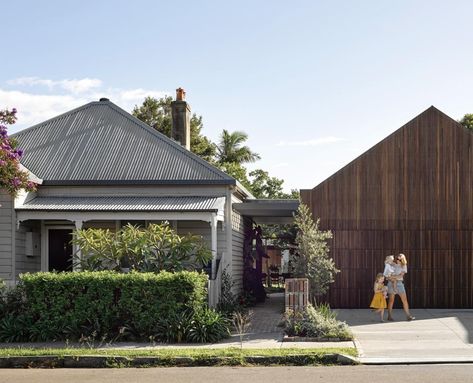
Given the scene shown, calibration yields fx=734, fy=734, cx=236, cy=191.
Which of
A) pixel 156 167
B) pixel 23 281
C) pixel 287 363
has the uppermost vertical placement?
pixel 156 167

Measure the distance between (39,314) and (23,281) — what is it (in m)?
0.78

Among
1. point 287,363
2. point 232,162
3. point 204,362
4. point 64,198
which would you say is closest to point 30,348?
point 204,362

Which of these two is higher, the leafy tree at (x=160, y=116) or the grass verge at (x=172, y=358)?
the leafy tree at (x=160, y=116)

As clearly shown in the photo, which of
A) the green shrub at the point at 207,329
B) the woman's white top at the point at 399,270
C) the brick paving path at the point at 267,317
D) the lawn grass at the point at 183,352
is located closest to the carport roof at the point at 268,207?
the brick paving path at the point at 267,317

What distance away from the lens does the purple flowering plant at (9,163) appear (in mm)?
16953

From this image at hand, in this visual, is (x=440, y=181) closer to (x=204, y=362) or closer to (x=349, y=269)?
(x=349, y=269)

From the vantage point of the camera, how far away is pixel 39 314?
594 inches

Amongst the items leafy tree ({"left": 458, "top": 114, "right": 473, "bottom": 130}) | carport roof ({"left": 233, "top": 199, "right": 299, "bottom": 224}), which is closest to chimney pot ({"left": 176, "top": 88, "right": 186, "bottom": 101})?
carport roof ({"left": 233, "top": 199, "right": 299, "bottom": 224})

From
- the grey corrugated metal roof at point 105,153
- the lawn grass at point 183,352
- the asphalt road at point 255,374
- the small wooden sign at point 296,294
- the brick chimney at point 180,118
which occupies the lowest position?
the asphalt road at point 255,374

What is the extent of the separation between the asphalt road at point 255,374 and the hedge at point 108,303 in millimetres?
2938

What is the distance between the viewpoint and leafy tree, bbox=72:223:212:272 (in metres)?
16.6

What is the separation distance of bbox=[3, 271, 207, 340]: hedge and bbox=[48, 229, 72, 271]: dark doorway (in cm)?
585

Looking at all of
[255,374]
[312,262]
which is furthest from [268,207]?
[255,374]

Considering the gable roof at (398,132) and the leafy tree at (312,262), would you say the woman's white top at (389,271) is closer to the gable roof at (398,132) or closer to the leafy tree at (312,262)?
the leafy tree at (312,262)
